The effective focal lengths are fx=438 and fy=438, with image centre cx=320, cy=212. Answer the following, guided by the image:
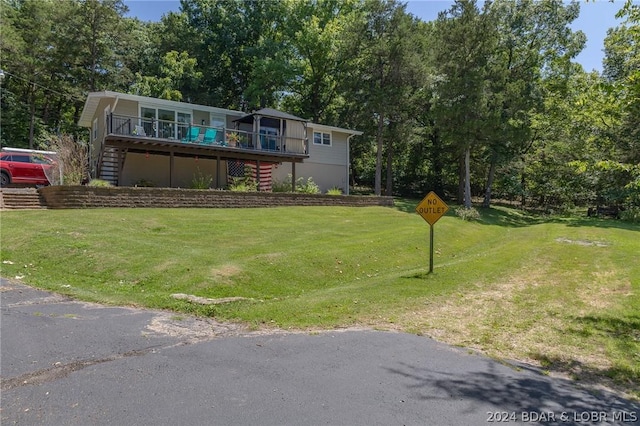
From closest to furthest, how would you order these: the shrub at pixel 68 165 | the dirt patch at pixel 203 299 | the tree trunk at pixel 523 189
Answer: the dirt patch at pixel 203 299
the shrub at pixel 68 165
the tree trunk at pixel 523 189

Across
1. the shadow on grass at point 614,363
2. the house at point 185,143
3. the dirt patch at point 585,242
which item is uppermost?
the house at point 185,143

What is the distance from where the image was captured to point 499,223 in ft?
92.2

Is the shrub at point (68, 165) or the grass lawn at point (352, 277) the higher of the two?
the shrub at point (68, 165)

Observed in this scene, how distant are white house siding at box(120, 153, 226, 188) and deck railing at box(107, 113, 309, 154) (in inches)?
101

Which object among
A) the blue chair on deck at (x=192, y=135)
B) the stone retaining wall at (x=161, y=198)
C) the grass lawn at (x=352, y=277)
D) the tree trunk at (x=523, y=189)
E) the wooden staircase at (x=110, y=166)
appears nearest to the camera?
the grass lawn at (x=352, y=277)

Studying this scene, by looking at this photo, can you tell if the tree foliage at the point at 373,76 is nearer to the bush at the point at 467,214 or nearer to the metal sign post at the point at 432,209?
the bush at the point at 467,214

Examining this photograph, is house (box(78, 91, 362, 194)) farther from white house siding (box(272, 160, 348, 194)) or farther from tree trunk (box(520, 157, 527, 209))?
tree trunk (box(520, 157, 527, 209))

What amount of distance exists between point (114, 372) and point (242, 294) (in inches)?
163

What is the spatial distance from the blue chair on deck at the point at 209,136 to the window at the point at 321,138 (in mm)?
9176

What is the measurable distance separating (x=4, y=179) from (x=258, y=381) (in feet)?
69.6

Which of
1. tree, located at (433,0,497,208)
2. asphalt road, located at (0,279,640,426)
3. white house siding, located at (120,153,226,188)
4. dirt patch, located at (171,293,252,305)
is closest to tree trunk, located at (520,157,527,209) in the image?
tree, located at (433,0,497,208)

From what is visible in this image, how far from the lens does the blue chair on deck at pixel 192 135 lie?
22.8m

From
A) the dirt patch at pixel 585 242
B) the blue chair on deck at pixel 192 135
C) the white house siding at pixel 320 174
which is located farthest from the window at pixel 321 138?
the dirt patch at pixel 585 242

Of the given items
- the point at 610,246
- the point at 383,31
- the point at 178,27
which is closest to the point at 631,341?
the point at 610,246
